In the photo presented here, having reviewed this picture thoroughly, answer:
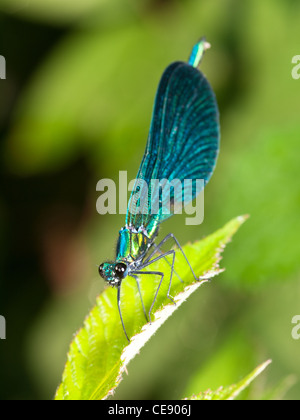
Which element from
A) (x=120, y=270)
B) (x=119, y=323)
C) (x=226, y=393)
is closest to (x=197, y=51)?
(x=120, y=270)

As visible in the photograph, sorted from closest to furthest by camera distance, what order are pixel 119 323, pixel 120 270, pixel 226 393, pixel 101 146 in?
1. pixel 226 393
2. pixel 119 323
3. pixel 120 270
4. pixel 101 146

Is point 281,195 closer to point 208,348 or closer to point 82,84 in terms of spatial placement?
point 208,348

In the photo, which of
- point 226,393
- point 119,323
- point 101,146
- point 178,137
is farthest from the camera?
point 101,146

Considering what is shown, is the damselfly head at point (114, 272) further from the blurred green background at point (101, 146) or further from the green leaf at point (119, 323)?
the blurred green background at point (101, 146)

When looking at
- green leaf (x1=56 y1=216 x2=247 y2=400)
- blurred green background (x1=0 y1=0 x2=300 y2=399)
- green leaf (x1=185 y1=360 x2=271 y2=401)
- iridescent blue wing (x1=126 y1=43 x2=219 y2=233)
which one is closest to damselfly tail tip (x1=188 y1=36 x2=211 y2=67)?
iridescent blue wing (x1=126 y1=43 x2=219 y2=233)

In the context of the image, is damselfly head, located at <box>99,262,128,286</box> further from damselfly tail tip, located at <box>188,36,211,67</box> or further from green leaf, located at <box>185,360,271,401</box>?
damselfly tail tip, located at <box>188,36,211,67</box>

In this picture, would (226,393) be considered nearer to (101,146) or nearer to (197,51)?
(197,51)
